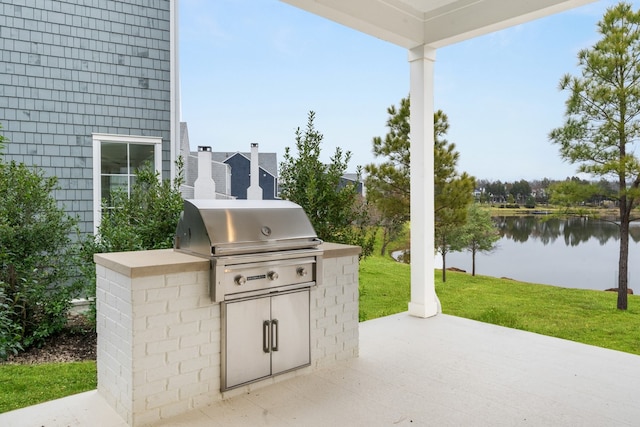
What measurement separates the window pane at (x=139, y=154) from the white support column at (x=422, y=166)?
2940 millimetres

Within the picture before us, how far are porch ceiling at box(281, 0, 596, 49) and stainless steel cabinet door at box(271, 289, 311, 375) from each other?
213cm

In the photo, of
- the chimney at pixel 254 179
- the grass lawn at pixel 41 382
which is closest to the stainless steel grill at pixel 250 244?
the grass lawn at pixel 41 382

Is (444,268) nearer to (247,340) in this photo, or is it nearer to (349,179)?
(349,179)

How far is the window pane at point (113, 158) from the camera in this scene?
4.85 m

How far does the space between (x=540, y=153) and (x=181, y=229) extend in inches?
160

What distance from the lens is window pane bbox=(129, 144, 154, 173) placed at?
4.98 meters

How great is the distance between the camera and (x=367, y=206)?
4.99 meters

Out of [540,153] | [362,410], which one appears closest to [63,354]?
[362,410]

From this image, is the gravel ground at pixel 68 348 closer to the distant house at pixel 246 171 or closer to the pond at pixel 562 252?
the distant house at pixel 246 171

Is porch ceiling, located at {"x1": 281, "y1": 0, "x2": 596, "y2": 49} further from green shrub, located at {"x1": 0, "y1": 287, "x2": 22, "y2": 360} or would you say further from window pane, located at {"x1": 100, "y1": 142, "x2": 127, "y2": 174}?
green shrub, located at {"x1": 0, "y1": 287, "x2": 22, "y2": 360}

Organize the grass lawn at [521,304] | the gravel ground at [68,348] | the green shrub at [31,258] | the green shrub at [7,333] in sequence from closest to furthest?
1. the green shrub at [7,333]
2. the gravel ground at [68,348]
3. the green shrub at [31,258]
4. the grass lawn at [521,304]

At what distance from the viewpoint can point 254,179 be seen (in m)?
4.95

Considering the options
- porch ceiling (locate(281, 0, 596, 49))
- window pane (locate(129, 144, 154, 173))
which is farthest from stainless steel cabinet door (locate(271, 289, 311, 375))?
window pane (locate(129, 144, 154, 173))

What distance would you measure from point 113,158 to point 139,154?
0.28 meters
